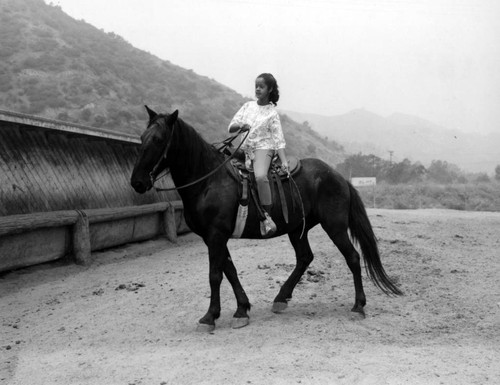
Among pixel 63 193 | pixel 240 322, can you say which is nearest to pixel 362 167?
pixel 63 193

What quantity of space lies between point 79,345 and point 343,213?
3547 mm

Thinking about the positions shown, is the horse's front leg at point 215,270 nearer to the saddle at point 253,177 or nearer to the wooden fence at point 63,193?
the saddle at point 253,177

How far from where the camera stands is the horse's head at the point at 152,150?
520 centimetres

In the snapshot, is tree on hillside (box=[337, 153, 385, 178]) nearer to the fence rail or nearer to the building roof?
the fence rail

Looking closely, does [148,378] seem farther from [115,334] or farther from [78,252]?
[78,252]

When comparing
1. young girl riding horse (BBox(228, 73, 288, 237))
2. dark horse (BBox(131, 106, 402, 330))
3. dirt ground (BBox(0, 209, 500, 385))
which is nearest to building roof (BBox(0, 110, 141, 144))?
dirt ground (BBox(0, 209, 500, 385))

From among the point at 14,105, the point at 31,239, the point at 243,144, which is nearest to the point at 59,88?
the point at 14,105

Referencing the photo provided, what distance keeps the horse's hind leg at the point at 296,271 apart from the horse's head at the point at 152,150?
218 centimetres

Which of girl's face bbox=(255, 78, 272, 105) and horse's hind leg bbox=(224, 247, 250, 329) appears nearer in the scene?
horse's hind leg bbox=(224, 247, 250, 329)

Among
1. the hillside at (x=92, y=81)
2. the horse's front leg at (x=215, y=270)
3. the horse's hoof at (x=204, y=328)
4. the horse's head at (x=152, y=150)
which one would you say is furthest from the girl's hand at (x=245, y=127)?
the hillside at (x=92, y=81)

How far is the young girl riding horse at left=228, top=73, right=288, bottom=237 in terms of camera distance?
5.94m

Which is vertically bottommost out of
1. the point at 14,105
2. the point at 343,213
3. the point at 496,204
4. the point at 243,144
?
the point at 496,204

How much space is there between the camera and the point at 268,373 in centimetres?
423

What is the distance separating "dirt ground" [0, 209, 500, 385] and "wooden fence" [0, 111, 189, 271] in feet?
1.41
